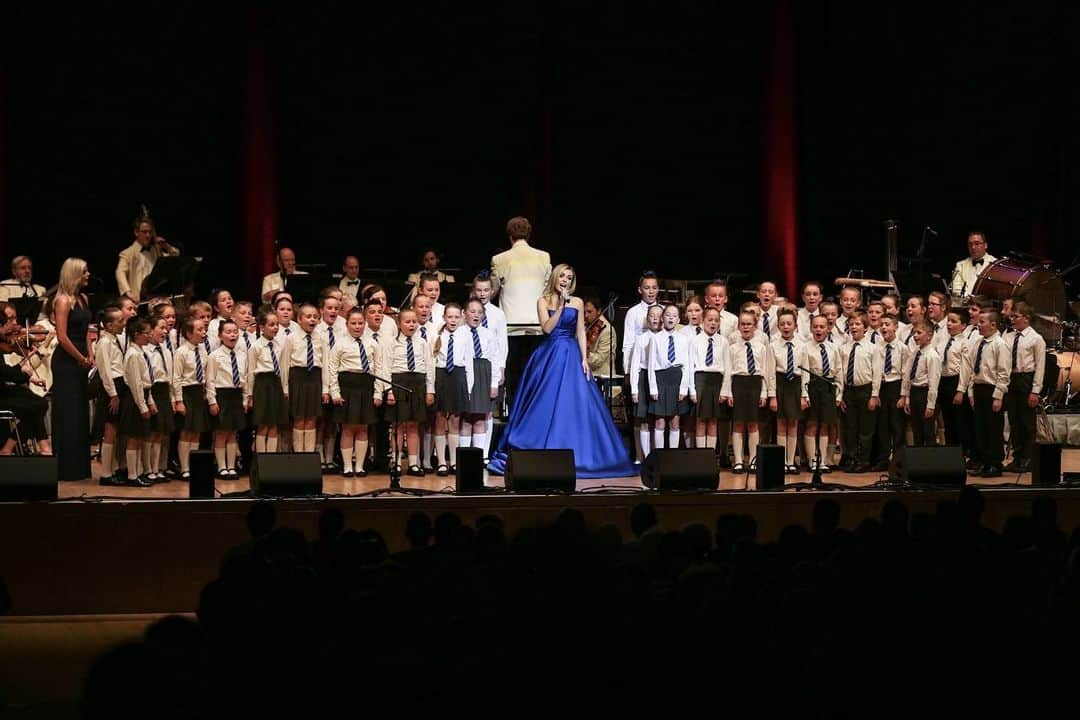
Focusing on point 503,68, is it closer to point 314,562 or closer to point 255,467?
point 255,467

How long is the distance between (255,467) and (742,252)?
10.2 meters

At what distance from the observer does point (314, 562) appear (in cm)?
542

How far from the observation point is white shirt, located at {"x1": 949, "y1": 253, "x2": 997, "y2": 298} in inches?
517

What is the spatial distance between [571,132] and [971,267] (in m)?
5.72

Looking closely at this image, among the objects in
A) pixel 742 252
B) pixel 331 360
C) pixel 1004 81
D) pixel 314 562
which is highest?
pixel 1004 81

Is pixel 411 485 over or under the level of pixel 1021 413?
under

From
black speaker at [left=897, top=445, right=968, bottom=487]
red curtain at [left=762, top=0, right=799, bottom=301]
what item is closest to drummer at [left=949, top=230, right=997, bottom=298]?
red curtain at [left=762, top=0, right=799, bottom=301]

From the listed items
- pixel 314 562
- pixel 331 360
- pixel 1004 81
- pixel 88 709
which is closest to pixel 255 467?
pixel 331 360

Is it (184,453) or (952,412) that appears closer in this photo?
(184,453)

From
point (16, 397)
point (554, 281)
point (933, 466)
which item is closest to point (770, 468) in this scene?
point (933, 466)

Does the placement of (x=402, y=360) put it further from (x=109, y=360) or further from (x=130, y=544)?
(x=130, y=544)

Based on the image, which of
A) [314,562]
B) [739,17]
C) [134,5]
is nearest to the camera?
[314,562]

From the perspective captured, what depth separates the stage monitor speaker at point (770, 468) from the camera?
28.1 feet

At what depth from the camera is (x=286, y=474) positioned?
8.07 meters
